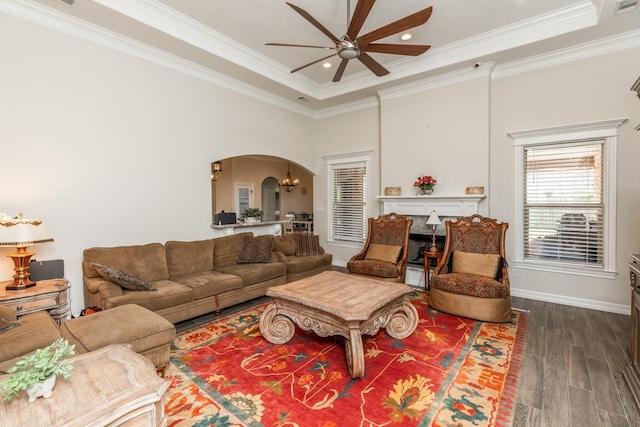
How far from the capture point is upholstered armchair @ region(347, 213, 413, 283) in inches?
183

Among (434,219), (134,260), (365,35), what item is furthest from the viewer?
(434,219)

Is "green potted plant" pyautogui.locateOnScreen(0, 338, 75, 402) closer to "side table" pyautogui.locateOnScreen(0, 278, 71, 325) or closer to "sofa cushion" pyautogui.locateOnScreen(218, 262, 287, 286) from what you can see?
"side table" pyautogui.locateOnScreen(0, 278, 71, 325)

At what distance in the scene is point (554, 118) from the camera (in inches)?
172

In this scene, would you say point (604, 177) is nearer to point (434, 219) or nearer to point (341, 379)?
point (434, 219)

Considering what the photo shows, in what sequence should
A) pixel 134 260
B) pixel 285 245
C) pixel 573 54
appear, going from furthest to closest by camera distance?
pixel 285 245
pixel 573 54
pixel 134 260

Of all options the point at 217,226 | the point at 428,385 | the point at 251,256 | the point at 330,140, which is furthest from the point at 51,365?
the point at 330,140

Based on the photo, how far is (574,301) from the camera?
4262mm

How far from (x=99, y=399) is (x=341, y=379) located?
1669 millimetres

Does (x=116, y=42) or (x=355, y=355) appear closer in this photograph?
(x=355, y=355)

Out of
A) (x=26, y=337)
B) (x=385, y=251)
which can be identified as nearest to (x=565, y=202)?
(x=385, y=251)

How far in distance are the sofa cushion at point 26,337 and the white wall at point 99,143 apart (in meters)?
1.28

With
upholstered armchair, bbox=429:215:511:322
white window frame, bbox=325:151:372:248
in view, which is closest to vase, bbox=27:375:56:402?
upholstered armchair, bbox=429:215:511:322

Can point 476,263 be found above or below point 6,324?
above

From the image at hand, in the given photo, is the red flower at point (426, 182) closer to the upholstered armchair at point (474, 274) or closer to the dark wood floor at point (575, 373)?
the upholstered armchair at point (474, 274)
